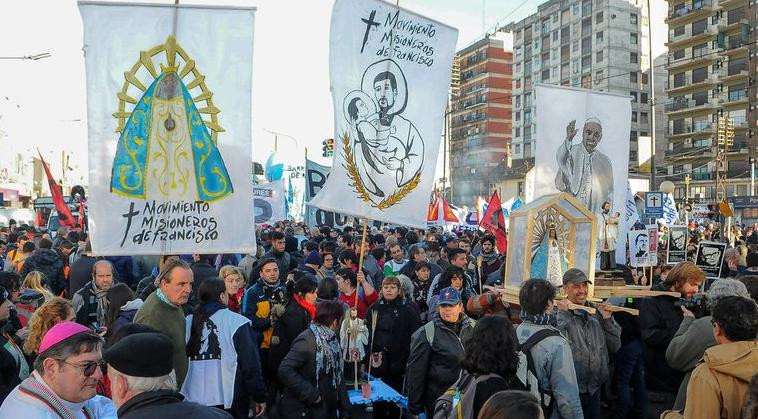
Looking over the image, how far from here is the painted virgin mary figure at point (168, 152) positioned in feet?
16.6

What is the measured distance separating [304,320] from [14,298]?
2.51 meters

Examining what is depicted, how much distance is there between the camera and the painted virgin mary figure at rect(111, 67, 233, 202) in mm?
5055

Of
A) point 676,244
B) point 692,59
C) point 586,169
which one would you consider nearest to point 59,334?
point 586,169

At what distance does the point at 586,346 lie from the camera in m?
5.32

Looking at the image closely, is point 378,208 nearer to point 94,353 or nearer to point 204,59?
point 204,59

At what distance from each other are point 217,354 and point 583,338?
9.65ft

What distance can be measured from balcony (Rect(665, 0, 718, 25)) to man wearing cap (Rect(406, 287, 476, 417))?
6820 centimetres

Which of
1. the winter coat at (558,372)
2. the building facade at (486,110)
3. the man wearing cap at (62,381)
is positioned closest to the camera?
the man wearing cap at (62,381)

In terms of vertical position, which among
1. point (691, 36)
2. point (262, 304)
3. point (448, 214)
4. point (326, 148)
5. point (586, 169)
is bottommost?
point (262, 304)

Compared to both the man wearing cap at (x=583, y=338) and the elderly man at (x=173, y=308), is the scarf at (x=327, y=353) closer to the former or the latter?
the elderly man at (x=173, y=308)

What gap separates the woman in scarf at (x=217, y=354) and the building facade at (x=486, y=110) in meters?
81.3

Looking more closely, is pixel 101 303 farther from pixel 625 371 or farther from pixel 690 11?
pixel 690 11

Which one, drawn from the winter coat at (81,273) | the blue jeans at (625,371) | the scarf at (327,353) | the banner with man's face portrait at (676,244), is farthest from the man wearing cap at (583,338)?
the winter coat at (81,273)

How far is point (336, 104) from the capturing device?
20.0ft
